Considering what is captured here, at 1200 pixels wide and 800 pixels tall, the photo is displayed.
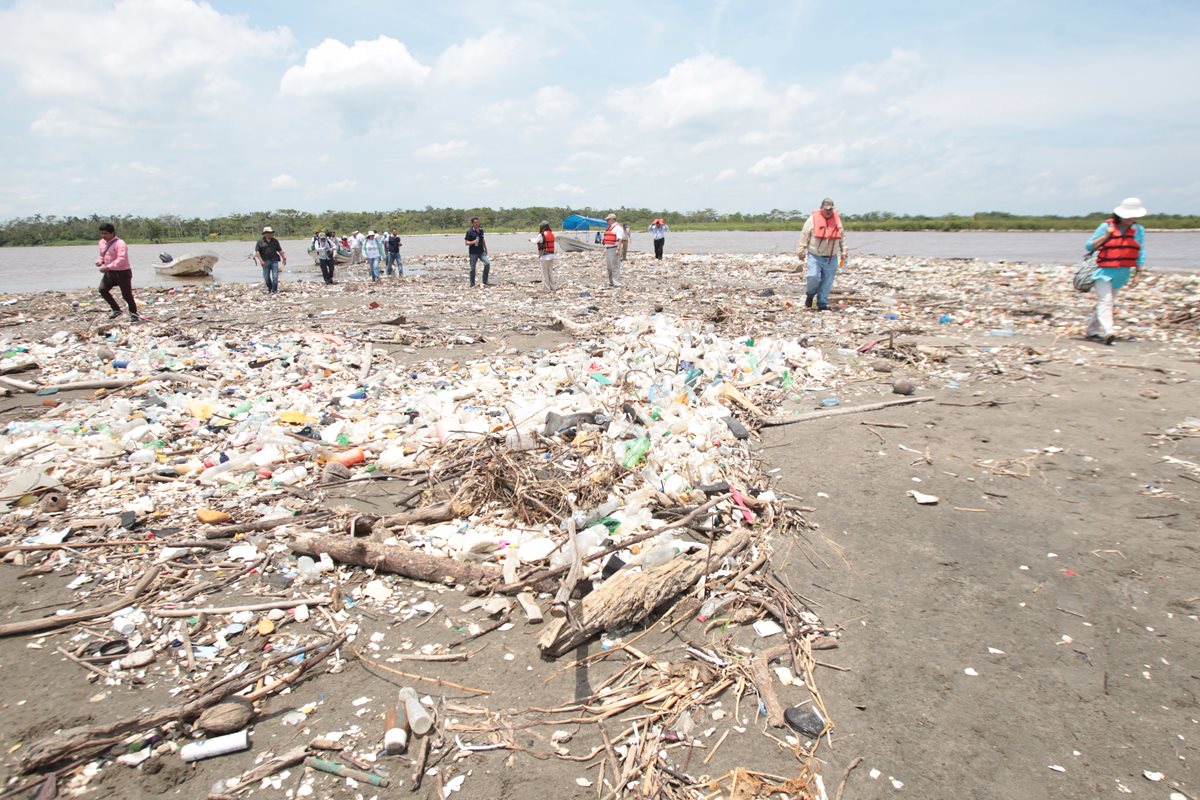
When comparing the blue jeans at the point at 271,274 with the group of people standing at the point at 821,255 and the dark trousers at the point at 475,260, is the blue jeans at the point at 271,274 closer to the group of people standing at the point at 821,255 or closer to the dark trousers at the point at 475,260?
the group of people standing at the point at 821,255

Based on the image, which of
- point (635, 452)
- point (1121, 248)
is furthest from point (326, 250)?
point (1121, 248)

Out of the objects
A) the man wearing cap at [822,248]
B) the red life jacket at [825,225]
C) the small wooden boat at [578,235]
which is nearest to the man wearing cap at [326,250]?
the man wearing cap at [822,248]

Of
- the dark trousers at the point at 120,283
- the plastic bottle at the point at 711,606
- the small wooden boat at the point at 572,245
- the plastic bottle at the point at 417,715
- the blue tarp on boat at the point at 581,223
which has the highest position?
the blue tarp on boat at the point at 581,223

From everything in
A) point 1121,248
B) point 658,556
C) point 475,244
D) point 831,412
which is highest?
point 475,244

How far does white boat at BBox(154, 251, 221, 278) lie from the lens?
818 inches

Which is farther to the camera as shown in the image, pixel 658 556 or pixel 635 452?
pixel 635 452

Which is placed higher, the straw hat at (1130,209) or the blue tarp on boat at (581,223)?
the blue tarp on boat at (581,223)

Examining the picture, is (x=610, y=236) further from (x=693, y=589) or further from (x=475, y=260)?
(x=693, y=589)

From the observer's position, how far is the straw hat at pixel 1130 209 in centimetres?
646

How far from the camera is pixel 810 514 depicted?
365 cm

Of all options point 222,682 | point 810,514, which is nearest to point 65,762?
point 222,682

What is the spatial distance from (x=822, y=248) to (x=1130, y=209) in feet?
11.4

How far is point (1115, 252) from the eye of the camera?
6672 millimetres

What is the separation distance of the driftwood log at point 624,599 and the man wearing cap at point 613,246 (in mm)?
10677
